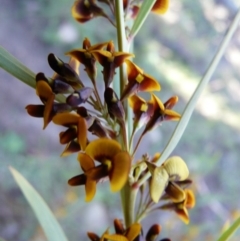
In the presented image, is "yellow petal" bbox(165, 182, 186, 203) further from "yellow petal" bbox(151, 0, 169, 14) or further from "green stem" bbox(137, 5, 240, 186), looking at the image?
"yellow petal" bbox(151, 0, 169, 14)

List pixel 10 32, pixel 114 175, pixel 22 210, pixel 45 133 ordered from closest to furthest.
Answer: pixel 114 175 → pixel 22 210 → pixel 45 133 → pixel 10 32

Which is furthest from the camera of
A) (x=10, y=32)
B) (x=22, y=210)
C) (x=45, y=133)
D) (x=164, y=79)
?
(x=10, y=32)

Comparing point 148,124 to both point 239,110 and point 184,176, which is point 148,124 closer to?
point 184,176

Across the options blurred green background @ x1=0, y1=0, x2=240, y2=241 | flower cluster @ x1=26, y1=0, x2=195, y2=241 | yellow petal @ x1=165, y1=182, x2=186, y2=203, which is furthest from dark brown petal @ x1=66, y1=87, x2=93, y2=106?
blurred green background @ x1=0, y1=0, x2=240, y2=241

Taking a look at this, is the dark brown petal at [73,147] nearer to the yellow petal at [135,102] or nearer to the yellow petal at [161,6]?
the yellow petal at [135,102]

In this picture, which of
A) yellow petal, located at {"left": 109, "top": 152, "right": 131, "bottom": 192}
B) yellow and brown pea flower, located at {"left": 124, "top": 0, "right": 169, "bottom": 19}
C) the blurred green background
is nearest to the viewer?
yellow petal, located at {"left": 109, "top": 152, "right": 131, "bottom": 192}

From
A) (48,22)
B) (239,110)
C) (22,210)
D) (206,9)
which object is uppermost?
(206,9)

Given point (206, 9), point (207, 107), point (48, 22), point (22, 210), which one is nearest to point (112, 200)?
point (22, 210)

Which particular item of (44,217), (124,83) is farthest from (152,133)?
(124,83)
